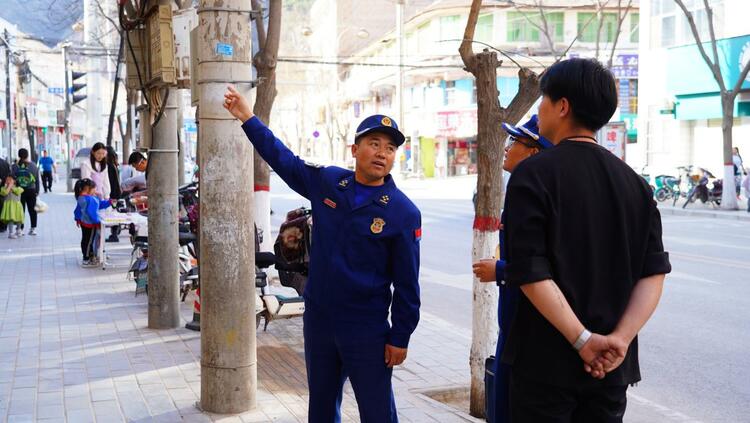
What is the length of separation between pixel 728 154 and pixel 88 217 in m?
18.7

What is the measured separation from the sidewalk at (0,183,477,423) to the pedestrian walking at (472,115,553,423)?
2478 mm

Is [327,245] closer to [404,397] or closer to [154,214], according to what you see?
[404,397]

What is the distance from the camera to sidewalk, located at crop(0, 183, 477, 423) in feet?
19.6

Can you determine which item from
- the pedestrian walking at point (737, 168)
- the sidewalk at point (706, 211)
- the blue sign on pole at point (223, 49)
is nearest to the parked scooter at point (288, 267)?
the blue sign on pole at point (223, 49)

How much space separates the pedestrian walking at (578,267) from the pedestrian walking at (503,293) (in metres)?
0.21

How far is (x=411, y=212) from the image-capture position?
4.18 meters

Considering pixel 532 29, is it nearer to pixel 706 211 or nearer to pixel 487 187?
pixel 706 211

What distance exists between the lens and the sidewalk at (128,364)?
5.98 metres

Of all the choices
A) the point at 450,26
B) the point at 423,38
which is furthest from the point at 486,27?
the point at 423,38

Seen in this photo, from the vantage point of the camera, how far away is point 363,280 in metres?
4.08

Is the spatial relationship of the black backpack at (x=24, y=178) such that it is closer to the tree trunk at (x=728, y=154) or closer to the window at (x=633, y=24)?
the tree trunk at (x=728, y=154)

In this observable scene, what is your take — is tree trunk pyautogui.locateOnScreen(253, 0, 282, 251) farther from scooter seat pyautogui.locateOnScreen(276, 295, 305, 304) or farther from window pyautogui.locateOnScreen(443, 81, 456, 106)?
window pyautogui.locateOnScreen(443, 81, 456, 106)

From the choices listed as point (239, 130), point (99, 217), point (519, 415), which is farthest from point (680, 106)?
point (519, 415)

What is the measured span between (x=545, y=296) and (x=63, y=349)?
20.6 ft
